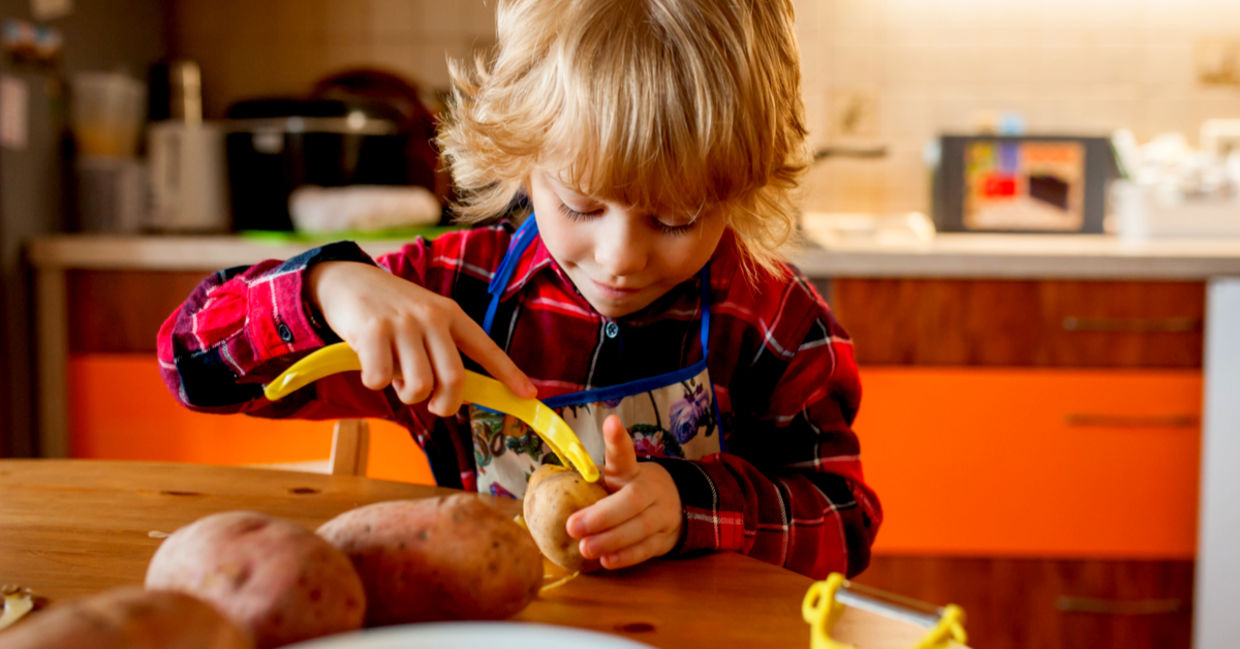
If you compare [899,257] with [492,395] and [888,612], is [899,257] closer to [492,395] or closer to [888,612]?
[492,395]

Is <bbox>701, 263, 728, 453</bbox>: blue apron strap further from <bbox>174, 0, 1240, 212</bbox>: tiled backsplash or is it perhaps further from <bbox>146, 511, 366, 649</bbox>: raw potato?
<bbox>174, 0, 1240, 212</bbox>: tiled backsplash

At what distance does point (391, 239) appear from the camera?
180 centimetres

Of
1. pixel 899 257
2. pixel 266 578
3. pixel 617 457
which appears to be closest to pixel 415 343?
pixel 617 457

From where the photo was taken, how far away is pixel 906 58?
2.26 m

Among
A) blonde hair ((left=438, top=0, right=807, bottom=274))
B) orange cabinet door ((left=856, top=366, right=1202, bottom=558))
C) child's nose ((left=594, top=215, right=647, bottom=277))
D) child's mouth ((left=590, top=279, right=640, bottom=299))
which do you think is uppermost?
blonde hair ((left=438, top=0, right=807, bottom=274))

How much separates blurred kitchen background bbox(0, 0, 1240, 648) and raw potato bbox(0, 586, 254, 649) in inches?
57.5

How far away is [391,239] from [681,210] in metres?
1.19

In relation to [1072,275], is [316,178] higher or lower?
higher

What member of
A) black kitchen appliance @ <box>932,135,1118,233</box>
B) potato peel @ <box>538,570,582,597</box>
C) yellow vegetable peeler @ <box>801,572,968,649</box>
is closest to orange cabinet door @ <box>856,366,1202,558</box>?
black kitchen appliance @ <box>932,135,1118,233</box>

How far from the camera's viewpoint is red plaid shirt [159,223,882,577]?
0.74 metres

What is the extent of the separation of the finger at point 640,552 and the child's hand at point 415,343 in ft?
0.36

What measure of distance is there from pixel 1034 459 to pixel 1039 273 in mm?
320

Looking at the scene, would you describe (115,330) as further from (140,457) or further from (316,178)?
(316,178)

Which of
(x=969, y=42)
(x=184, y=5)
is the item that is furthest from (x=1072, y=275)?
(x=184, y=5)
